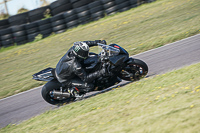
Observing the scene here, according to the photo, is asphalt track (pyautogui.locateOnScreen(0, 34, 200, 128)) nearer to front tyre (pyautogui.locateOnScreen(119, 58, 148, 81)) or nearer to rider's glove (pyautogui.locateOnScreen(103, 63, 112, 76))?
front tyre (pyautogui.locateOnScreen(119, 58, 148, 81))

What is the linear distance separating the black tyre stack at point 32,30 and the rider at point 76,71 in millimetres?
10290

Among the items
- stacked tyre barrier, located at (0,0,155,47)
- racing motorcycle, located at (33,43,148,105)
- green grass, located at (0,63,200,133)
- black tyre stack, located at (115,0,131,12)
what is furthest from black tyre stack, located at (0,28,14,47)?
green grass, located at (0,63,200,133)

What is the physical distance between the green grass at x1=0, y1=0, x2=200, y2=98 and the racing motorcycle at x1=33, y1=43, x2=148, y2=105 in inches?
107

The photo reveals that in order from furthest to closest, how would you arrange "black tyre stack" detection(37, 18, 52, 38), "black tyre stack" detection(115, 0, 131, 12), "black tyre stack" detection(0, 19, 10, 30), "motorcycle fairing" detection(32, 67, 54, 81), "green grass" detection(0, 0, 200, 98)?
"black tyre stack" detection(0, 19, 10, 30) → "black tyre stack" detection(37, 18, 52, 38) → "black tyre stack" detection(115, 0, 131, 12) → "green grass" detection(0, 0, 200, 98) → "motorcycle fairing" detection(32, 67, 54, 81)

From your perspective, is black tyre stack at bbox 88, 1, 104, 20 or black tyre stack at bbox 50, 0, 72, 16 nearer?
black tyre stack at bbox 88, 1, 104, 20

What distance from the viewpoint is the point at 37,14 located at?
16.6 m

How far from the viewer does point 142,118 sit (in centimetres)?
393

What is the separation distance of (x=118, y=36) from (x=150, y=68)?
5.39 metres

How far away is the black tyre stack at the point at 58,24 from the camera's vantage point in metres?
15.4

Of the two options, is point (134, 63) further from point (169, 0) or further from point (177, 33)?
point (169, 0)

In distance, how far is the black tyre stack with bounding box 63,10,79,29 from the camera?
50.3ft

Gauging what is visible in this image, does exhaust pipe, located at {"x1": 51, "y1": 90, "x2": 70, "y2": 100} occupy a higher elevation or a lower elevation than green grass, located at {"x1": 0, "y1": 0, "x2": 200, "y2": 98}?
lower

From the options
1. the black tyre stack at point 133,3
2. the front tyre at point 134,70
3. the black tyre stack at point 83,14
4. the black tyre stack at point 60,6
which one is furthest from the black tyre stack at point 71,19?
the front tyre at point 134,70

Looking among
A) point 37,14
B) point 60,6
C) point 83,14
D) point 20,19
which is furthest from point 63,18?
point 20,19
